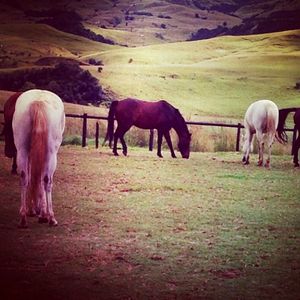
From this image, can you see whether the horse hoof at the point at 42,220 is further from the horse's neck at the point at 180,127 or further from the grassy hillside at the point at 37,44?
the horse's neck at the point at 180,127

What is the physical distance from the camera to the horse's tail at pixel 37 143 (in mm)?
5070

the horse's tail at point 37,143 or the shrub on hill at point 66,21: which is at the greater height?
the shrub on hill at point 66,21

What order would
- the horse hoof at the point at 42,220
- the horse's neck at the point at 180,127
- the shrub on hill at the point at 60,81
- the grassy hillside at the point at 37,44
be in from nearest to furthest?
the horse hoof at the point at 42,220 → the grassy hillside at the point at 37,44 → the shrub on hill at the point at 60,81 → the horse's neck at the point at 180,127

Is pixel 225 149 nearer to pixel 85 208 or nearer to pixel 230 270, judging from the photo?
pixel 85 208

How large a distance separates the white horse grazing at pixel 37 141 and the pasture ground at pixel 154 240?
307mm

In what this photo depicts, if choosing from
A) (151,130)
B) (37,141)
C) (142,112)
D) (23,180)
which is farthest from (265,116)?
(37,141)

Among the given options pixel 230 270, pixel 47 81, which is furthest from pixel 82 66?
pixel 230 270

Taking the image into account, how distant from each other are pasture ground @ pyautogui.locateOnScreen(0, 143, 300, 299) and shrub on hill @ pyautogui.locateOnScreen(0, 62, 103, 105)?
2621mm

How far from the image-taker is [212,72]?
14.0 m

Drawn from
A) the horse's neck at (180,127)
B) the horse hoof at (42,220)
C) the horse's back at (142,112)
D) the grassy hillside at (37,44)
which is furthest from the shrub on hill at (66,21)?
the horse hoof at (42,220)

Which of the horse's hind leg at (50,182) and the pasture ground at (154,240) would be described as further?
the horse's hind leg at (50,182)

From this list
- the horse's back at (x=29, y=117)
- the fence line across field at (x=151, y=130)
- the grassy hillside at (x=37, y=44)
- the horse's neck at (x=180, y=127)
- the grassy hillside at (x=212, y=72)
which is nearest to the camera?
the horse's back at (x=29, y=117)

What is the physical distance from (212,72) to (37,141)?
943 cm

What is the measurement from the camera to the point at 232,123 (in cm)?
1452
